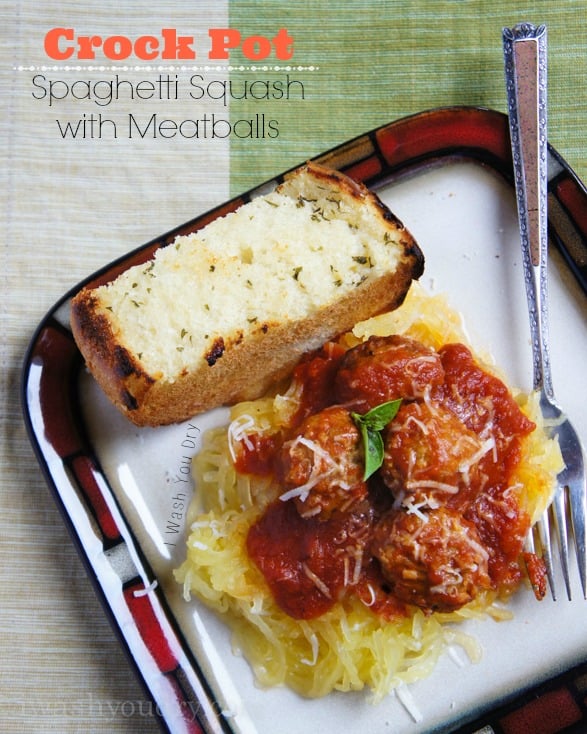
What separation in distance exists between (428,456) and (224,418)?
49.8 inches

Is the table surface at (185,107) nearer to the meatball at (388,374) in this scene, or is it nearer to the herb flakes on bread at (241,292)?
the herb flakes on bread at (241,292)

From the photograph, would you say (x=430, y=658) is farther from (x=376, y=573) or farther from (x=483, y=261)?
(x=483, y=261)

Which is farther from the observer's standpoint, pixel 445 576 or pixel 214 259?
pixel 214 259

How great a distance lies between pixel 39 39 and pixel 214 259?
200cm

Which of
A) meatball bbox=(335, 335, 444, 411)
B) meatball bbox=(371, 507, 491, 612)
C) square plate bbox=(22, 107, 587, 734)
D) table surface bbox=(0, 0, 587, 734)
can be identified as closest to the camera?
meatball bbox=(371, 507, 491, 612)

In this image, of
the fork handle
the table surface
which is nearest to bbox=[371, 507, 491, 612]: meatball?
the fork handle

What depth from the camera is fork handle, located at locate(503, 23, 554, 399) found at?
3.87m

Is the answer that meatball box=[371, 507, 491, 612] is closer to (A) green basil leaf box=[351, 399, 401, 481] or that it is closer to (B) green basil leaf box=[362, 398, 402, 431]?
(A) green basil leaf box=[351, 399, 401, 481]

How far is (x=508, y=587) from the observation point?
380cm

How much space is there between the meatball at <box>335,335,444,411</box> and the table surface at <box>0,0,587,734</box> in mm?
1462

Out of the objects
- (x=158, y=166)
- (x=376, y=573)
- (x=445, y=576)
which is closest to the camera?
(x=445, y=576)

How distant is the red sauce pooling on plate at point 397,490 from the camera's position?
10.8 feet

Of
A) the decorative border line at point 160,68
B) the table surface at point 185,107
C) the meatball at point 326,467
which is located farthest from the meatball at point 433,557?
the decorative border line at point 160,68

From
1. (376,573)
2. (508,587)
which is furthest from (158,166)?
(508,587)
